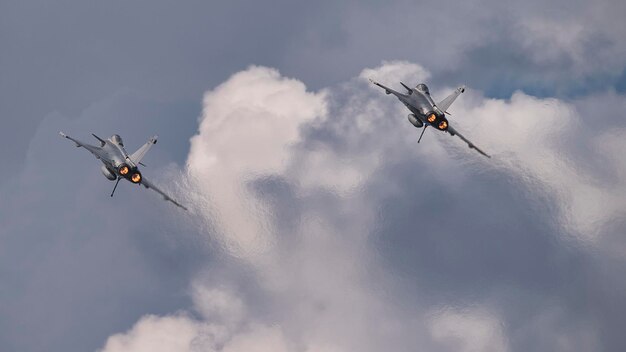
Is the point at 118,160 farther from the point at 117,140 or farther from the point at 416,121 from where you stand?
the point at 416,121

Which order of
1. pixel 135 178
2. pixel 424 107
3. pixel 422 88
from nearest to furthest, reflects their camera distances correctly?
pixel 135 178 → pixel 424 107 → pixel 422 88

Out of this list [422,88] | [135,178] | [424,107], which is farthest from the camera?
[422,88]

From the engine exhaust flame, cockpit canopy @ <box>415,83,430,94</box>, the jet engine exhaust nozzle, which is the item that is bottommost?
the engine exhaust flame

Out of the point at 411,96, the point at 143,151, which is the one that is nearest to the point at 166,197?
the point at 143,151

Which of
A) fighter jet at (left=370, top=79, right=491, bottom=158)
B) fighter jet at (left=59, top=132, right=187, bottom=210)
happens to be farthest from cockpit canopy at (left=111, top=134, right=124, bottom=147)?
fighter jet at (left=370, top=79, right=491, bottom=158)

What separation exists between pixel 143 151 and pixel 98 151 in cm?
478

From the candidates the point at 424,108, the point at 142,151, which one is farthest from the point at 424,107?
the point at 142,151

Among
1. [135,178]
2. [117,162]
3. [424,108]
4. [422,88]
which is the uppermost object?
[422,88]

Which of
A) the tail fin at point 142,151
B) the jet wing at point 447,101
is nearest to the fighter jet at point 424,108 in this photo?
the jet wing at point 447,101

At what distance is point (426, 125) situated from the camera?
349 ft

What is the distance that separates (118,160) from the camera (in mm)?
104375

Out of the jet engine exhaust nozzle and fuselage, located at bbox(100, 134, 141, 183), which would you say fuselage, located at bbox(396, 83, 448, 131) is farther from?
fuselage, located at bbox(100, 134, 141, 183)

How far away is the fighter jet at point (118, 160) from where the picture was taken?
340 ft

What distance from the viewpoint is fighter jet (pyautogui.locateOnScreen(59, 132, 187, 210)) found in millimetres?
103750
